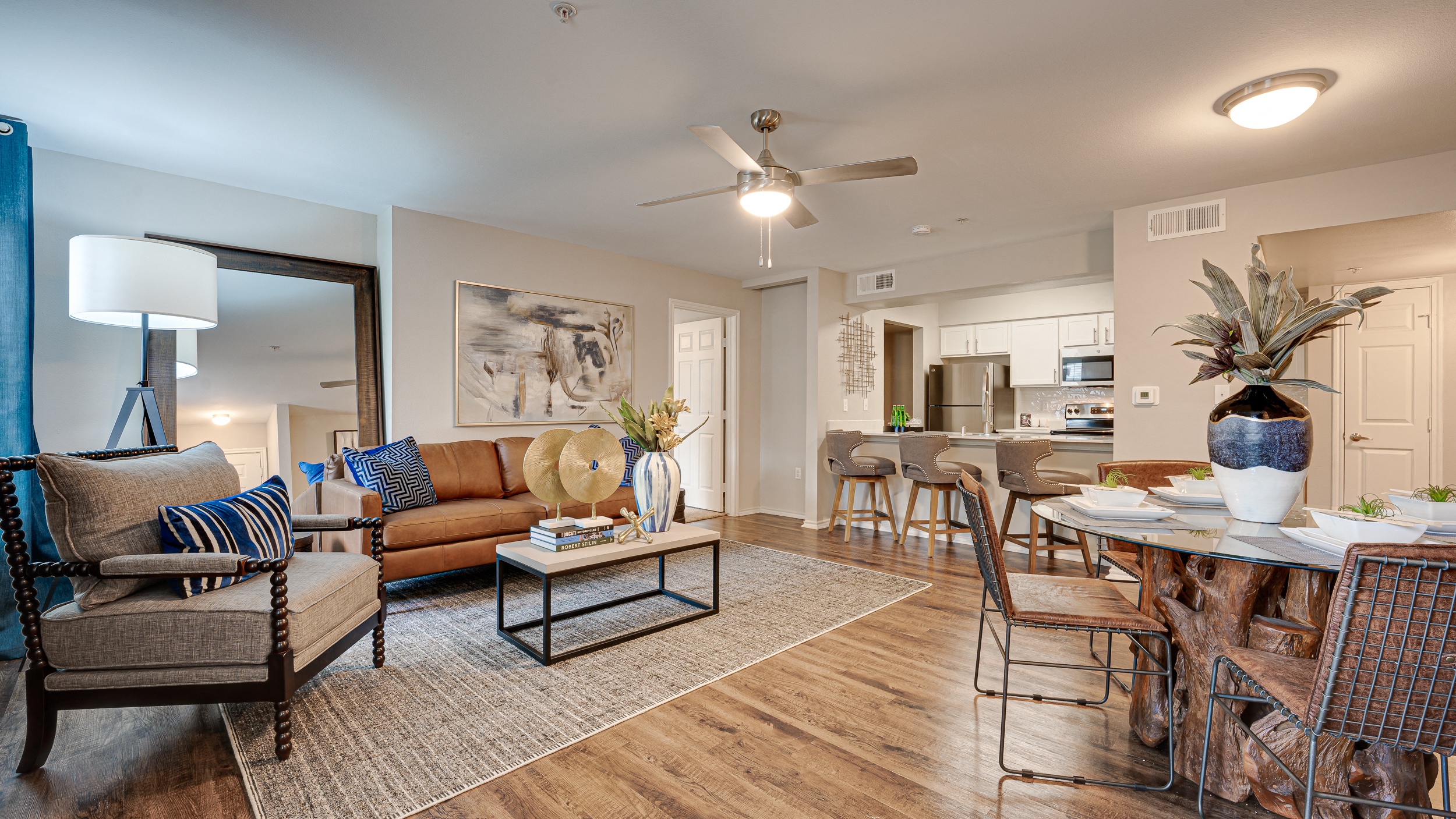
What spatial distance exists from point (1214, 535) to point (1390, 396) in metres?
5.06

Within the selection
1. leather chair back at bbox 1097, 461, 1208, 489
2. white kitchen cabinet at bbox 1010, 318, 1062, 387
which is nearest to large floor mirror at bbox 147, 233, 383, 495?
leather chair back at bbox 1097, 461, 1208, 489

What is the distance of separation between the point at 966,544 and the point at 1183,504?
2.99 m

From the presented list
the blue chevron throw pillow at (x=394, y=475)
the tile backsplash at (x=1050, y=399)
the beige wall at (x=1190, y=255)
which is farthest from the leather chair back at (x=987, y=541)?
the tile backsplash at (x=1050, y=399)

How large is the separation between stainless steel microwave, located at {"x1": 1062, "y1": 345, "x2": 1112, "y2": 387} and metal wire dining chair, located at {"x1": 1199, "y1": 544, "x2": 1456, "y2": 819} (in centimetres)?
548

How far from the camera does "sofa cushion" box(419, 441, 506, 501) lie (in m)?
3.89

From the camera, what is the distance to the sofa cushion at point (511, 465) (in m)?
4.21

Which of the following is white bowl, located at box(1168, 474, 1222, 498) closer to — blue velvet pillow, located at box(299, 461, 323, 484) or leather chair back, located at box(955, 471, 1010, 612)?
leather chair back, located at box(955, 471, 1010, 612)

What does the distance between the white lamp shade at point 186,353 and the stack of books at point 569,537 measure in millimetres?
2373

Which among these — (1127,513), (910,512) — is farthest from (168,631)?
(910,512)

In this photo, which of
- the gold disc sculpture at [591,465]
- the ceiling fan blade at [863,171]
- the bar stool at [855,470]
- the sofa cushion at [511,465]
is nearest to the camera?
the ceiling fan blade at [863,171]

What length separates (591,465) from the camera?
2.77 metres

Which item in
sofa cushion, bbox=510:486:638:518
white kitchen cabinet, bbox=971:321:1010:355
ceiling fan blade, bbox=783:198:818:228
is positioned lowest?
sofa cushion, bbox=510:486:638:518

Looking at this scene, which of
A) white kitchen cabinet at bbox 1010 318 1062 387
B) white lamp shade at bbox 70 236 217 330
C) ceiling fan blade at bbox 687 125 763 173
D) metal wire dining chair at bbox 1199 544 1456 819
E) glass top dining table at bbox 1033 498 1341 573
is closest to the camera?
metal wire dining chair at bbox 1199 544 1456 819

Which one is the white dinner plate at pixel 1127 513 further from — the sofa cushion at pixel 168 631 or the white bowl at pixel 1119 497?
the sofa cushion at pixel 168 631
